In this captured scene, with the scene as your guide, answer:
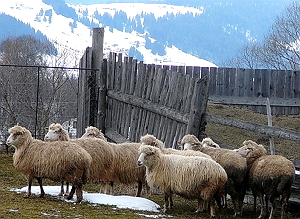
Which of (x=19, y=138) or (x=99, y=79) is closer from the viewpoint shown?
(x=19, y=138)

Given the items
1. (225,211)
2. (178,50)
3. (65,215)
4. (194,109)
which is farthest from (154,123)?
(178,50)

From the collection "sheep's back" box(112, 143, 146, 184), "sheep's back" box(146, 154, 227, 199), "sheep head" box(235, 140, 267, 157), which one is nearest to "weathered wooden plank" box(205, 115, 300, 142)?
"sheep head" box(235, 140, 267, 157)

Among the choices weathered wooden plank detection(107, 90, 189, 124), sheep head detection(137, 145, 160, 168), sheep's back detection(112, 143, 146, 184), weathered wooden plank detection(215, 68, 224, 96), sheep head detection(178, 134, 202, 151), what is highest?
weathered wooden plank detection(215, 68, 224, 96)

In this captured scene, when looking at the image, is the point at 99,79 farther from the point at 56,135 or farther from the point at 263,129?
the point at 263,129

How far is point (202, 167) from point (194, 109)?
208 cm

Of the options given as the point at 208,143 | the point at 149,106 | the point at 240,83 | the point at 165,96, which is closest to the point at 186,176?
the point at 208,143

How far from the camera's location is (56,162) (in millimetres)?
9273

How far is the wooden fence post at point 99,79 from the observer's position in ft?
50.2

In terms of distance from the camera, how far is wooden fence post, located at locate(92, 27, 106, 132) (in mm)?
15297

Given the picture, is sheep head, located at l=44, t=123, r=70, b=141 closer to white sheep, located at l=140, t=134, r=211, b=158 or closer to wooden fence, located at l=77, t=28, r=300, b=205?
white sheep, located at l=140, t=134, r=211, b=158

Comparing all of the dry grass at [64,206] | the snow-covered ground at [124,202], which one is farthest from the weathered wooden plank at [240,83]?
the snow-covered ground at [124,202]

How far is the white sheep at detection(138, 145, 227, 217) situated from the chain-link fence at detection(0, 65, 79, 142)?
29.6 feet

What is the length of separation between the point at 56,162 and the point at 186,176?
2098mm

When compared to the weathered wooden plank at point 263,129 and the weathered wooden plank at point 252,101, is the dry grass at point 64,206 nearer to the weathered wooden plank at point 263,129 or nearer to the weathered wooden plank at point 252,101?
the weathered wooden plank at point 263,129
